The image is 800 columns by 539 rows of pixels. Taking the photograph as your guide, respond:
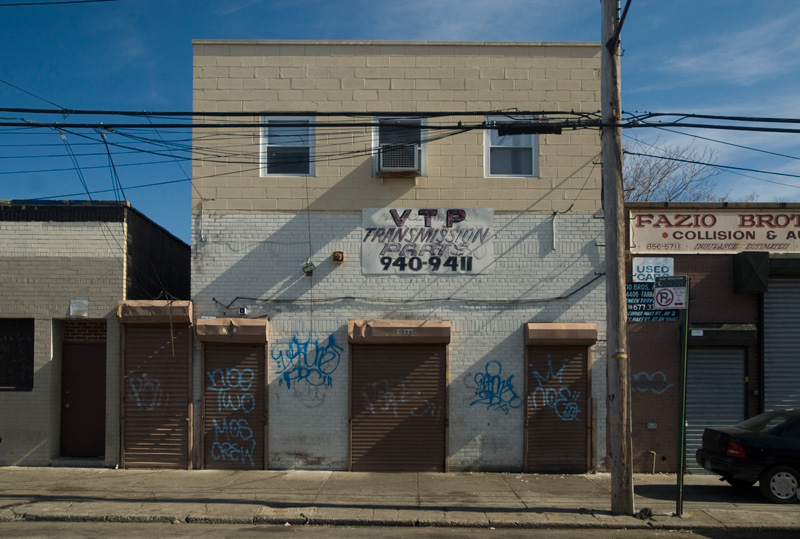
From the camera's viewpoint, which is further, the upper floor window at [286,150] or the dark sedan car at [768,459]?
the upper floor window at [286,150]

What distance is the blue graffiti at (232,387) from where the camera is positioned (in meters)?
11.9

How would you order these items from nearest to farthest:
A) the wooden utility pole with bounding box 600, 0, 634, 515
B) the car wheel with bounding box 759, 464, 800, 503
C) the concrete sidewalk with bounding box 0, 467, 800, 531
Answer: the concrete sidewalk with bounding box 0, 467, 800, 531 → the wooden utility pole with bounding box 600, 0, 634, 515 → the car wheel with bounding box 759, 464, 800, 503

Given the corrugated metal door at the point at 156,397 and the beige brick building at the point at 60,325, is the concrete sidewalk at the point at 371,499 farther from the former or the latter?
the beige brick building at the point at 60,325

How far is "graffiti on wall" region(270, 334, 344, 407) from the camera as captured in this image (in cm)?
1191

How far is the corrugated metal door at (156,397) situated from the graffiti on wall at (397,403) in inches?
127

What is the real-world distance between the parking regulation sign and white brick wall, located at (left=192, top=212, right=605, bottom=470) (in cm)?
262

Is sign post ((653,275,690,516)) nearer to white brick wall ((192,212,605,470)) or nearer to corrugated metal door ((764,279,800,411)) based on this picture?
white brick wall ((192,212,605,470))

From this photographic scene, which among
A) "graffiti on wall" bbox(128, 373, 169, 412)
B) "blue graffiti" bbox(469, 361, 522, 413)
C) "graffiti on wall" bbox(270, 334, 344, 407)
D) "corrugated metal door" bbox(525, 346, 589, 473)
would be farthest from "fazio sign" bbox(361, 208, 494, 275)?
"graffiti on wall" bbox(128, 373, 169, 412)

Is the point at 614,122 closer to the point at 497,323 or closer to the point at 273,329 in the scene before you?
the point at 497,323

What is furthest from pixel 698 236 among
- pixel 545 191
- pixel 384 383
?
pixel 384 383

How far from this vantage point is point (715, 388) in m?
12.2

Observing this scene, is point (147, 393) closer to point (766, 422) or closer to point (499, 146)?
point (499, 146)

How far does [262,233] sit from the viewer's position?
1207cm

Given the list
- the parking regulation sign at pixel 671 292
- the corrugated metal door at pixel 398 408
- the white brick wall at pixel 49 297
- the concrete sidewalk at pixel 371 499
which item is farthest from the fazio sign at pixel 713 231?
the white brick wall at pixel 49 297
